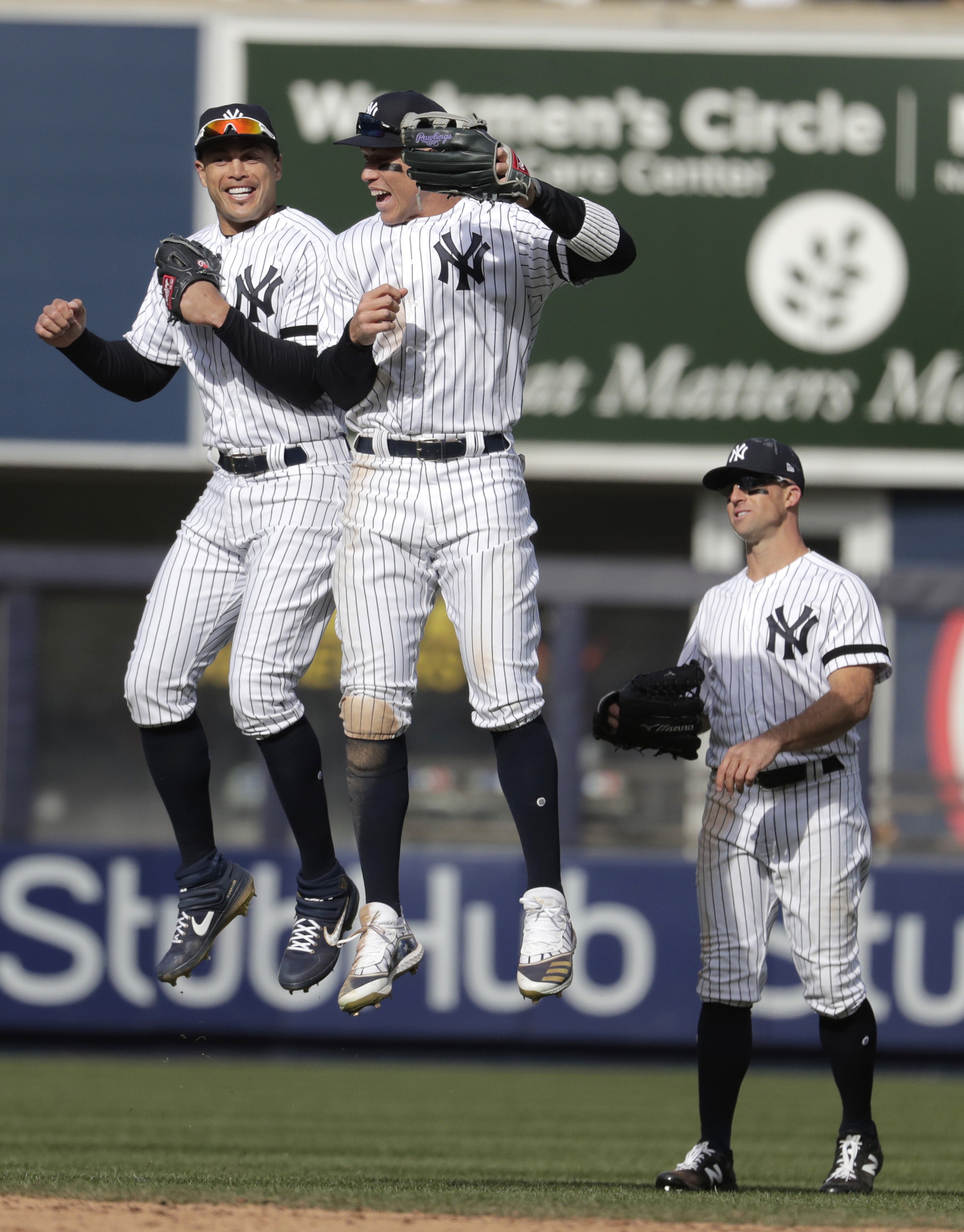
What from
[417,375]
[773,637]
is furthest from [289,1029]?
[417,375]

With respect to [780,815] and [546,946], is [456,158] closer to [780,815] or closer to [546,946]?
[546,946]

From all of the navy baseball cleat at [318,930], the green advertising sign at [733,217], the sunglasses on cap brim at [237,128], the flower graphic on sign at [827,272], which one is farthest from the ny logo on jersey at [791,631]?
the flower graphic on sign at [827,272]

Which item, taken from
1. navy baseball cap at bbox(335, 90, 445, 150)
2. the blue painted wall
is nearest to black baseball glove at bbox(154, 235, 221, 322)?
navy baseball cap at bbox(335, 90, 445, 150)

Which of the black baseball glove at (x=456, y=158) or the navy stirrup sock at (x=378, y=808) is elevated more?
the black baseball glove at (x=456, y=158)

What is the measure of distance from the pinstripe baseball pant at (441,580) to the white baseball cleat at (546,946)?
0.48 metres

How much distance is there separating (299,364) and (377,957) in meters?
1.56

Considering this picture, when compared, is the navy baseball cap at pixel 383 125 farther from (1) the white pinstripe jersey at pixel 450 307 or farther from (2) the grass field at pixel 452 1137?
(2) the grass field at pixel 452 1137

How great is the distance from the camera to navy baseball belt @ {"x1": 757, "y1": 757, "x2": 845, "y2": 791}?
5.55 m

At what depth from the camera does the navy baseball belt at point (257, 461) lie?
5.15 metres

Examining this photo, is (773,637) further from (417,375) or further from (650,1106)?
(650,1106)

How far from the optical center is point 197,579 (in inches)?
204

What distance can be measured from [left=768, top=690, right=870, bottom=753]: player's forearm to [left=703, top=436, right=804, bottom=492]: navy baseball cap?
2.19 feet

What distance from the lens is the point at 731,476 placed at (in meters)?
5.64

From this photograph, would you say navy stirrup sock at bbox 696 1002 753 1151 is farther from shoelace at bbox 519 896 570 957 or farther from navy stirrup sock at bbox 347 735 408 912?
navy stirrup sock at bbox 347 735 408 912
